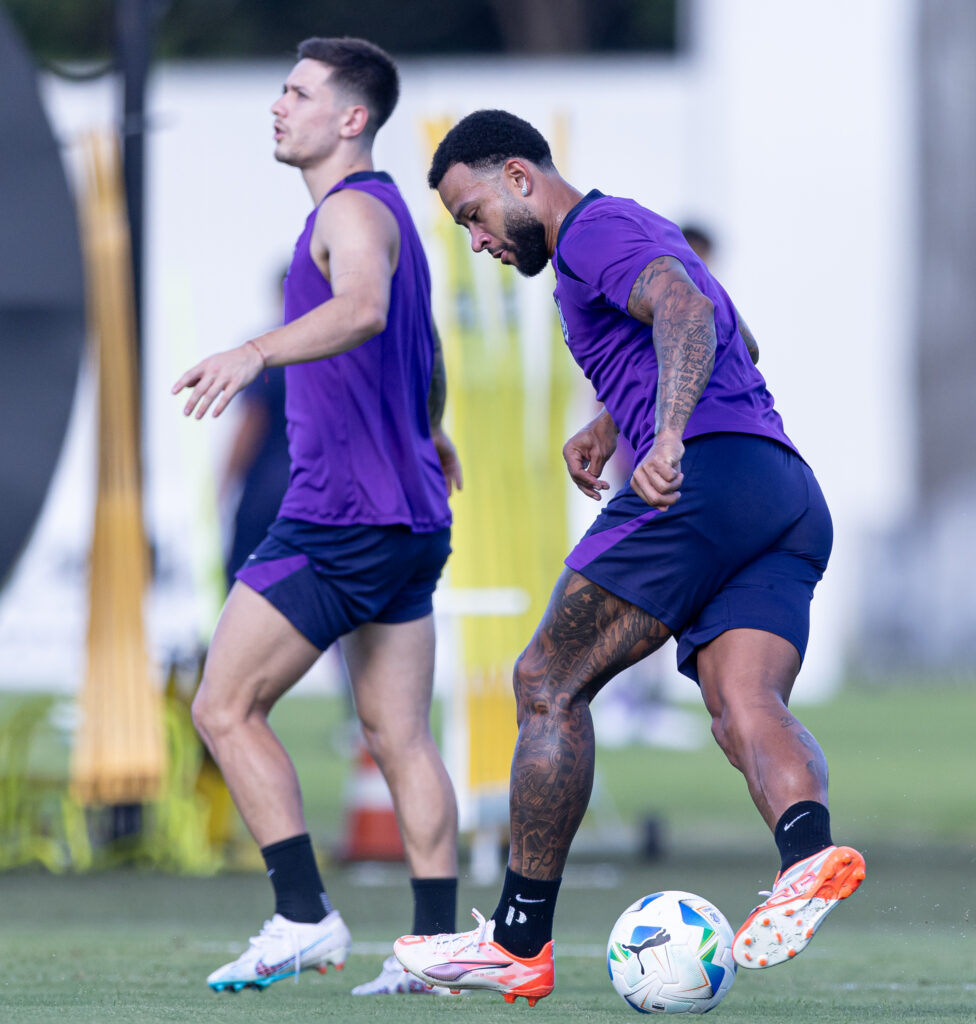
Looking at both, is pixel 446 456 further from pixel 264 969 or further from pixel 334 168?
pixel 264 969

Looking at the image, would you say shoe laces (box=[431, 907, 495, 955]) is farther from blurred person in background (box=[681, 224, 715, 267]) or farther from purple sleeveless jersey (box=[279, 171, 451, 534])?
blurred person in background (box=[681, 224, 715, 267])

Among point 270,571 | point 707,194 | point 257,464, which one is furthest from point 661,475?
point 707,194

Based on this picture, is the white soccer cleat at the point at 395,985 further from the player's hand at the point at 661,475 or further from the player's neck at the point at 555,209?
the player's neck at the point at 555,209

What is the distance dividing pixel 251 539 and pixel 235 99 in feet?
37.5

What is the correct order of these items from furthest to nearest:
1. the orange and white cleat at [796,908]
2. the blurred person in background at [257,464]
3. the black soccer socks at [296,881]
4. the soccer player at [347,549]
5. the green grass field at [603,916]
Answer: the blurred person in background at [257,464] < the soccer player at [347,549] < the black soccer socks at [296,881] < the green grass field at [603,916] < the orange and white cleat at [796,908]

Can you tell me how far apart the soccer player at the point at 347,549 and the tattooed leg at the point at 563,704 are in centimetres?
63

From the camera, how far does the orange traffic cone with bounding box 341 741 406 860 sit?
7.55m

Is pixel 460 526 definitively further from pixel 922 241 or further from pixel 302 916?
pixel 922 241

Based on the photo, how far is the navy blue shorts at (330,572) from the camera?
4602 millimetres

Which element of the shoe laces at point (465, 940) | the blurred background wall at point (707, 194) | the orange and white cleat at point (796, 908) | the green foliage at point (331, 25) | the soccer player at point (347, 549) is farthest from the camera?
the green foliage at point (331, 25)

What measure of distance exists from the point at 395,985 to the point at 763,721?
1.22m

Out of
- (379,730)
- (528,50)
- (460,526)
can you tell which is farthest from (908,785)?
(528,50)

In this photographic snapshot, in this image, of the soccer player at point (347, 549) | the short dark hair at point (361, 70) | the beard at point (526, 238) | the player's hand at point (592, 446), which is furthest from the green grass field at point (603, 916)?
the short dark hair at point (361, 70)

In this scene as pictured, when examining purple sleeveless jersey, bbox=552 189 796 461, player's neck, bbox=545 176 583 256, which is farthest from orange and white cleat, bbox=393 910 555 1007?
player's neck, bbox=545 176 583 256
